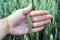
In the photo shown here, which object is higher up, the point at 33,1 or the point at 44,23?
the point at 33,1

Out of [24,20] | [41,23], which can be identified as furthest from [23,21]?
[41,23]

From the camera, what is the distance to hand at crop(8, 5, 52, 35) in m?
1.27

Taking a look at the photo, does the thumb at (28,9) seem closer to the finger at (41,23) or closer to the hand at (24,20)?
the hand at (24,20)

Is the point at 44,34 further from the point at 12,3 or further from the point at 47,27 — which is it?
the point at 12,3

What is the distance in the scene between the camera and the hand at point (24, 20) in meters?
1.27

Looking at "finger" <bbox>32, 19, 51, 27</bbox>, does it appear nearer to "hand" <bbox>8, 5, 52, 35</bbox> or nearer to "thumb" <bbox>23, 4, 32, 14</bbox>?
"hand" <bbox>8, 5, 52, 35</bbox>

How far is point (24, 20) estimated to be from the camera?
127 cm

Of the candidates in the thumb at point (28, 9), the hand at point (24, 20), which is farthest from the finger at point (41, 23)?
the thumb at point (28, 9)

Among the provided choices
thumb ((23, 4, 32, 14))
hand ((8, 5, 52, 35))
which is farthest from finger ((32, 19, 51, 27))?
thumb ((23, 4, 32, 14))

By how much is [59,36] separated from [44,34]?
0.35 feet

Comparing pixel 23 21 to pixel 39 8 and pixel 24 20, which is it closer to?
pixel 24 20

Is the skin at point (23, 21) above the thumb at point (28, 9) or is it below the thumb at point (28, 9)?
below

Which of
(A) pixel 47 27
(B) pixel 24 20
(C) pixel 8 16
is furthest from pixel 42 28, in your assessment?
(C) pixel 8 16

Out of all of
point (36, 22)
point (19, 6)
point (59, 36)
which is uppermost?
point (19, 6)
